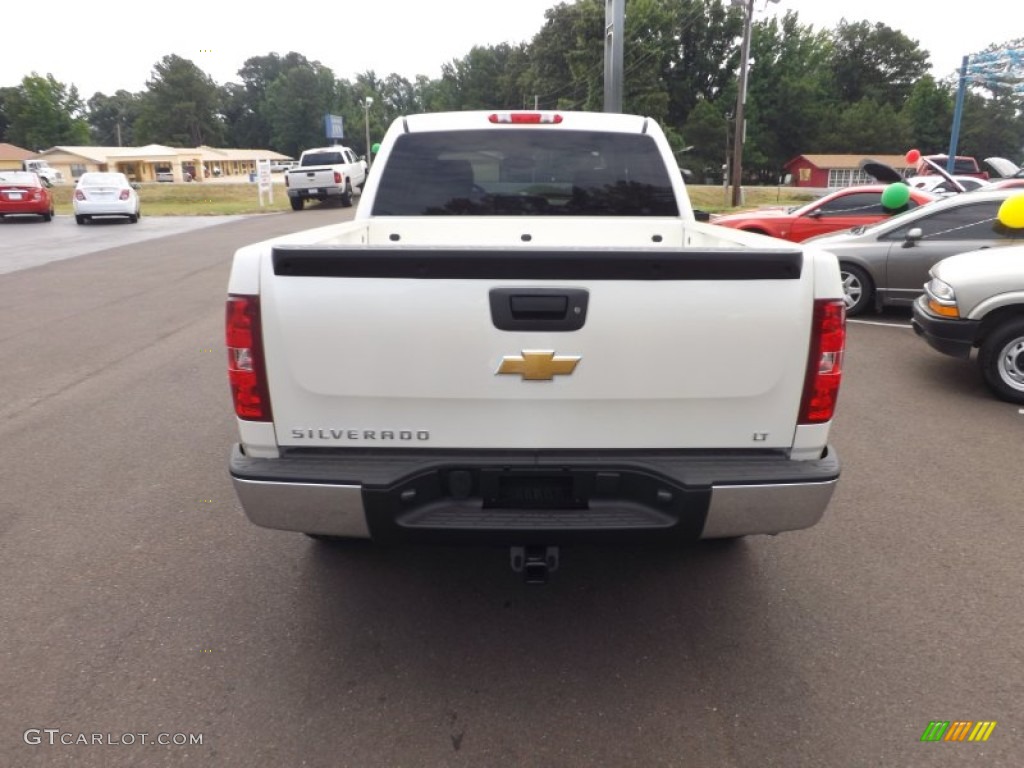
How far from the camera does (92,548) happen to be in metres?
3.90

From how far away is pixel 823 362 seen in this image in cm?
269

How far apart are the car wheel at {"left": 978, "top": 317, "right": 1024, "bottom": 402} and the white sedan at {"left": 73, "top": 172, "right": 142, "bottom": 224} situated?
25.0m

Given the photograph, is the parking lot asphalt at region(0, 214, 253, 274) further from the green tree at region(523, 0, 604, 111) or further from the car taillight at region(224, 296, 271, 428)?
the green tree at region(523, 0, 604, 111)

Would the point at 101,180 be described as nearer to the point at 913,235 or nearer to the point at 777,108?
the point at 913,235

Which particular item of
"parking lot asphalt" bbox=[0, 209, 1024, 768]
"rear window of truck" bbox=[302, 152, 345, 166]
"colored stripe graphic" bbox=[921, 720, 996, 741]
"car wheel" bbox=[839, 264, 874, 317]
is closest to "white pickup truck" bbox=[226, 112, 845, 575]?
"parking lot asphalt" bbox=[0, 209, 1024, 768]

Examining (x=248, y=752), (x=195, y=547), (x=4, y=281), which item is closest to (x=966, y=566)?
(x=248, y=752)

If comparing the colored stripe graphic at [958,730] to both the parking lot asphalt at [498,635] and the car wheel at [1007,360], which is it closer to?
the parking lot asphalt at [498,635]

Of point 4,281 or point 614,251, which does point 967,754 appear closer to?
point 614,251

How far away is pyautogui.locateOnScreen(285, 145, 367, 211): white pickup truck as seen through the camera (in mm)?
28688

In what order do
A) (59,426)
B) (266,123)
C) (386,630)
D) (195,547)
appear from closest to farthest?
(386,630) → (195,547) → (59,426) → (266,123)

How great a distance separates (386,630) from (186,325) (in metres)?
7.26

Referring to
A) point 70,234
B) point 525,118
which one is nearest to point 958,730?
point 525,118

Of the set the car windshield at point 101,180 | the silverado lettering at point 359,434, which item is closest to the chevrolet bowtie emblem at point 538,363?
the silverado lettering at point 359,434

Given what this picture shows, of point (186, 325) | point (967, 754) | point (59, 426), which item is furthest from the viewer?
point (186, 325)
